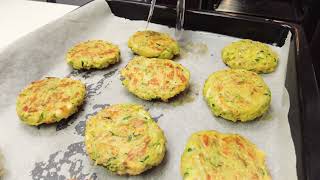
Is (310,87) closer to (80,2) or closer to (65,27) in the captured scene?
(65,27)

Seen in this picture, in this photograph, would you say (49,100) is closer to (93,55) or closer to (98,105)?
(98,105)

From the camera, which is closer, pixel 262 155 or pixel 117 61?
pixel 262 155

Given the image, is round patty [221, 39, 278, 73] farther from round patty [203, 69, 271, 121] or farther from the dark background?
the dark background

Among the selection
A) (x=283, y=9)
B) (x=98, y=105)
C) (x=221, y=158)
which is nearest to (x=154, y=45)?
(x=98, y=105)

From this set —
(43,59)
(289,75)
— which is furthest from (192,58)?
(43,59)

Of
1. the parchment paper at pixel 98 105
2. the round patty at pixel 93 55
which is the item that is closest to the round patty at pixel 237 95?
the parchment paper at pixel 98 105

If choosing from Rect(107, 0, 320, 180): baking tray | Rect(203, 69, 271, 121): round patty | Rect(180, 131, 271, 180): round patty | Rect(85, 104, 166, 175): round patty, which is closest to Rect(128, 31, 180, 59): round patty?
Rect(107, 0, 320, 180): baking tray

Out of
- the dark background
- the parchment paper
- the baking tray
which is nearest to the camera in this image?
the baking tray

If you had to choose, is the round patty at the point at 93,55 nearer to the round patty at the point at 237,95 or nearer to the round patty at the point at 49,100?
the round patty at the point at 49,100
